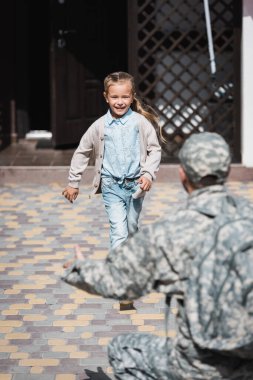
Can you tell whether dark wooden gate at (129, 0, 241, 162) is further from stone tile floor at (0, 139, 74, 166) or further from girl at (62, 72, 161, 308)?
girl at (62, 72, 161, 308)

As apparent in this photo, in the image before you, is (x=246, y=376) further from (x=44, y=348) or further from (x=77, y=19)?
(x=77, y=19)

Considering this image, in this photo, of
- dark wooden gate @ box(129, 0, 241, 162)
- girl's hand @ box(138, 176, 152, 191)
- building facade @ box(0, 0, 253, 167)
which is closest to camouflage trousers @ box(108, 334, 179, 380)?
girl's hand @ box(138, 176, 152, 191)

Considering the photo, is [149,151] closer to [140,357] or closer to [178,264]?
[140,357]

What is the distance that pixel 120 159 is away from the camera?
6039mm

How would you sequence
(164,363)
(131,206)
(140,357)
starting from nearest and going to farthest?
(164,363), (140,357), (131,206)

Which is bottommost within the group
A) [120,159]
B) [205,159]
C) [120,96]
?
[120,159]

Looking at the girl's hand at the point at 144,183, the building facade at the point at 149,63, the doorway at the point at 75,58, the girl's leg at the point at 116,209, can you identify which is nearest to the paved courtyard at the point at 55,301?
the girl's leg at the point at 116,209

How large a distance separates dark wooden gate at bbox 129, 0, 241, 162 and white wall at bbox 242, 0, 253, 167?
0.18 m

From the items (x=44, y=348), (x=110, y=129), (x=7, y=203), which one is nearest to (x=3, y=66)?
(x=7, y=203)

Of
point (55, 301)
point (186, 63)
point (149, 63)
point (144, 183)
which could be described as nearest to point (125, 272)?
point (144, 183)

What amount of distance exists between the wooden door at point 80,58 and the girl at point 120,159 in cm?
515

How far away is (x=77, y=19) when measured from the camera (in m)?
11.2

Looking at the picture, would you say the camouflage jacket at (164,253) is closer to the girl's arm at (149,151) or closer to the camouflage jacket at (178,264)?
the camouflage jacket at (178,264)

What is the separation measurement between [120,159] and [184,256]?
9.10 feet
